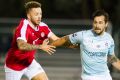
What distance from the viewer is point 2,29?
13.9m

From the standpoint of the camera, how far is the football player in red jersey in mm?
8134

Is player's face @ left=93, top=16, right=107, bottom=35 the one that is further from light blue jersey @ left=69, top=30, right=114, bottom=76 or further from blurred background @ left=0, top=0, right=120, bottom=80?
blurred background @ left=0, top=0, right=120, bottom=80

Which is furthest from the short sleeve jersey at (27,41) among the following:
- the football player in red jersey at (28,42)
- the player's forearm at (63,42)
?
the player's forearm at (63,42)

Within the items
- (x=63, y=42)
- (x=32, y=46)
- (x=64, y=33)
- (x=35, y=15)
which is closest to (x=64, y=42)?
(x=63, y=42)

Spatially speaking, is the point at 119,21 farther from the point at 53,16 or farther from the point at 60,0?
the point at 60,0

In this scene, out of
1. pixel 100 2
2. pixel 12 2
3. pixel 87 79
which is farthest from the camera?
pixel 12 2

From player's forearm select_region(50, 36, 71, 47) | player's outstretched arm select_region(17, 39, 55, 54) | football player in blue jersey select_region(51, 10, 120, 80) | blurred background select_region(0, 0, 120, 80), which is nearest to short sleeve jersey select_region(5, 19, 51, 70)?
player's outstretched arm select_region(17, 39, 55, 54)

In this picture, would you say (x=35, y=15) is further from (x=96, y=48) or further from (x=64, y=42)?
(x=96, y=48)

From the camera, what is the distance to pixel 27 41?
8.30m

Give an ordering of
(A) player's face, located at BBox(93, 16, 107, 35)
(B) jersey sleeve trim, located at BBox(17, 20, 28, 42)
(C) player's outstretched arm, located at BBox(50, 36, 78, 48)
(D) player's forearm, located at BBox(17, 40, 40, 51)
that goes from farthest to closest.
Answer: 1. (B) jersey sleeve trim, located at BBox(17, 20, 28, 42)
2. (C) player's outstretched arm, located at BBox(50, 36, 78, 48)
3. (D) player's forearm, located at BBox(17, 40, 40, 51)
4. (A) player's face, located at BBox(93, 16, 107, 35)

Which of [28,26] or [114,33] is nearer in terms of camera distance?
[28,26]

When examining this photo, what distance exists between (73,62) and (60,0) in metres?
6.90

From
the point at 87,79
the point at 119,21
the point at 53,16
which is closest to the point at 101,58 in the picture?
the point at 87,79

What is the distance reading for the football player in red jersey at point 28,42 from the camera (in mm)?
8134
